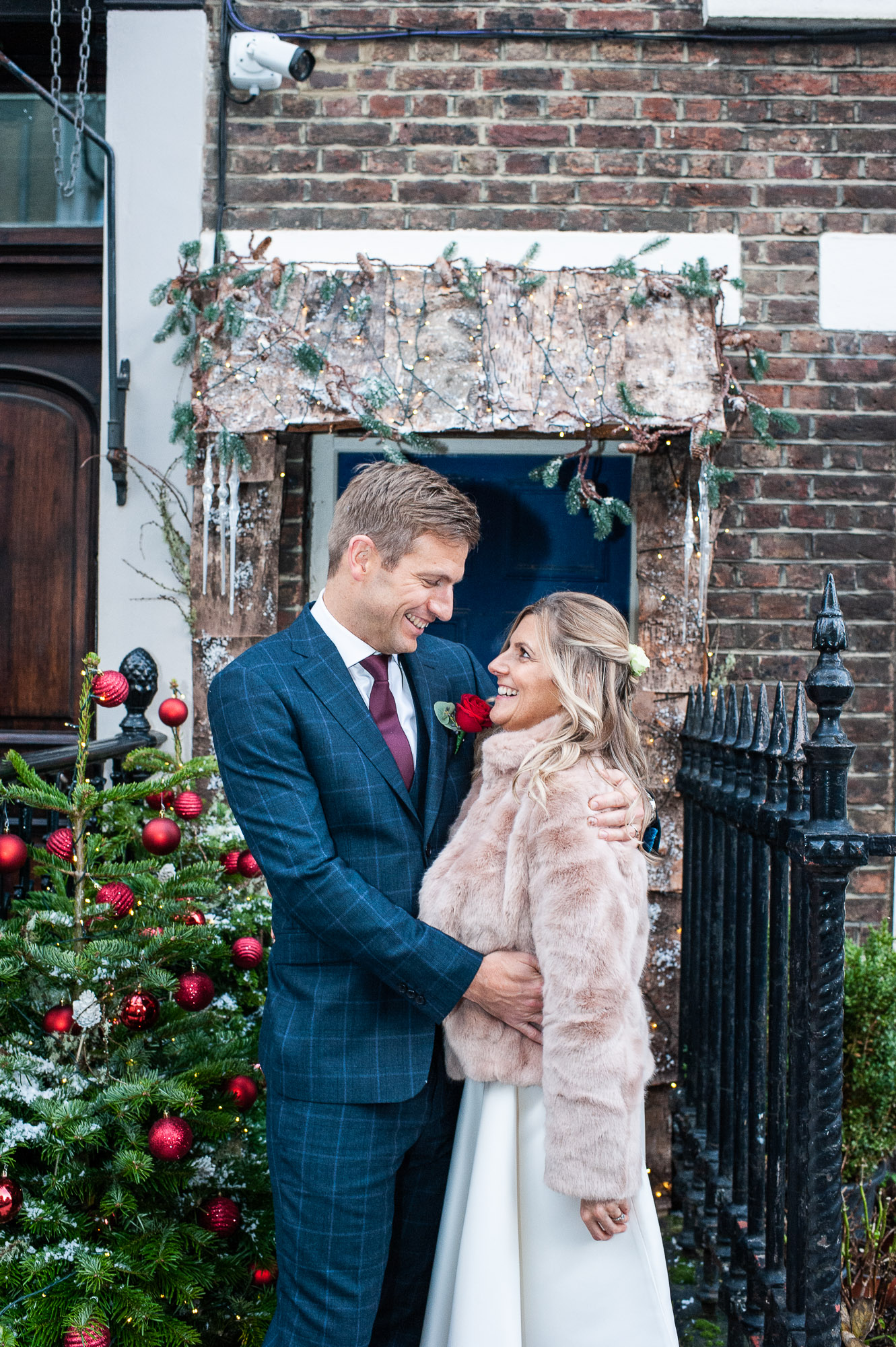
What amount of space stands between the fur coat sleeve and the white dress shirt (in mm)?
430

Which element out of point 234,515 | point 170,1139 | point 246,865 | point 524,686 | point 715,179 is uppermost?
point 715,179

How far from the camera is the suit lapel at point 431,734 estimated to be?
6.84 ft

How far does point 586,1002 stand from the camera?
5.65ft

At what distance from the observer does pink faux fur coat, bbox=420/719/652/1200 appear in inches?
67.1

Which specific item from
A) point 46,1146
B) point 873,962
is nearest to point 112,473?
point 46,1146

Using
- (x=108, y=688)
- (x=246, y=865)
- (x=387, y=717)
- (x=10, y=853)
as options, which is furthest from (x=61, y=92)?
(x=387, y=717)

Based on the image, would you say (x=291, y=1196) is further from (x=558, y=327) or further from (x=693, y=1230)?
(x=558, y=327)

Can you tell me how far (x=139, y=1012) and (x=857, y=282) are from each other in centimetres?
370

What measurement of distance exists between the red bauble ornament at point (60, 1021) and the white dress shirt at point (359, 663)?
1.02m

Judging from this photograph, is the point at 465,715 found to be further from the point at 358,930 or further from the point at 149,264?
the point at 149,264

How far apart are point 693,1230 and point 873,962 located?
3.37 ft

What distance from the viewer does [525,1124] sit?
6.29ft

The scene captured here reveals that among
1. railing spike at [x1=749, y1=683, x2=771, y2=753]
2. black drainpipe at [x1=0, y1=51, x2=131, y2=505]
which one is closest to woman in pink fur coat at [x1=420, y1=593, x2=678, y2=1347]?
railing spike at [x1=749, y1=683, x2=771, y2=753]

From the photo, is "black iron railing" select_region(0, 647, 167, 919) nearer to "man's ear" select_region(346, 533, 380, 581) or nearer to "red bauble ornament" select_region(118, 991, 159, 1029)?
"red bauble ornament" select_region(118, 991, 159, 1029)
